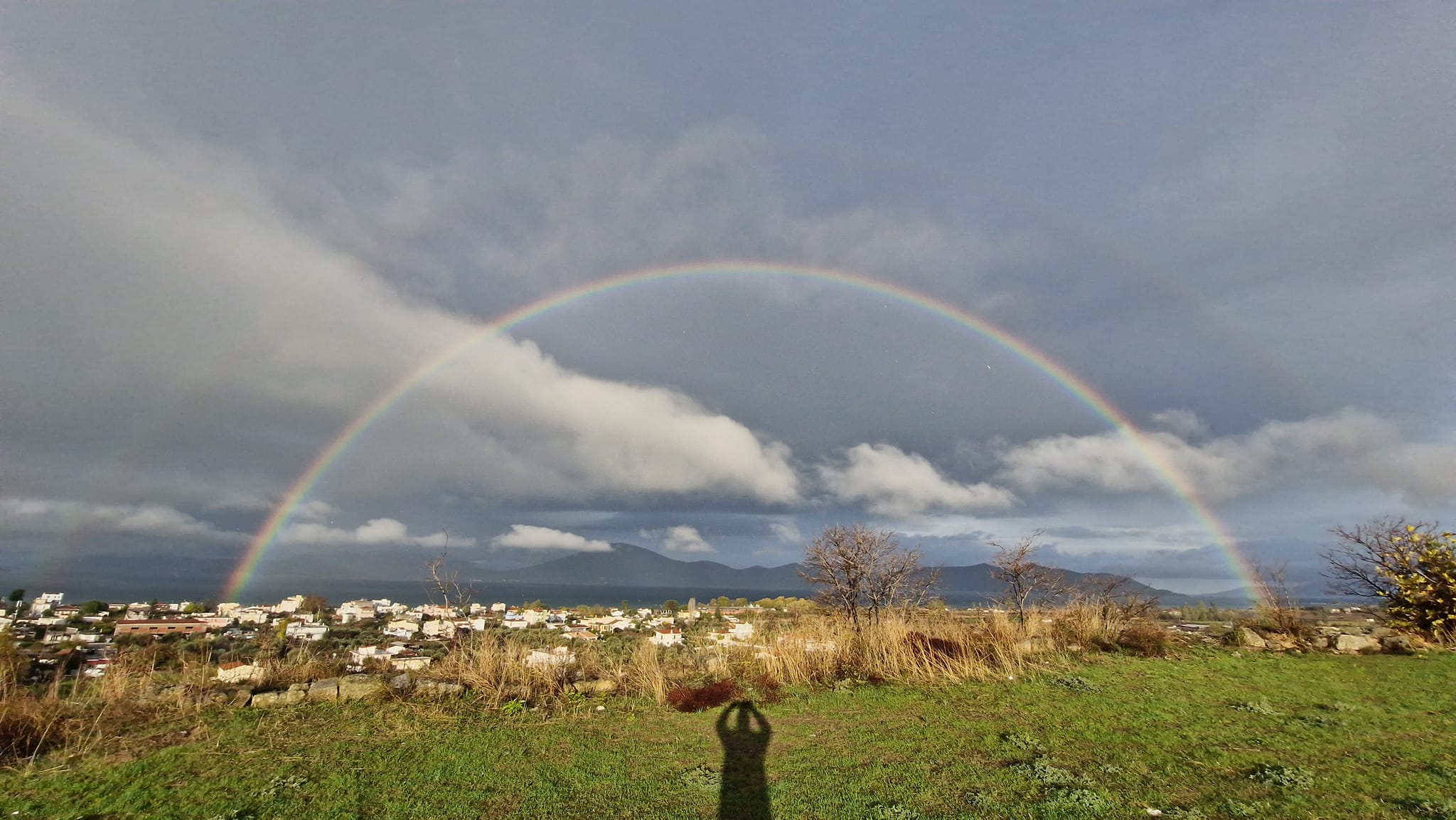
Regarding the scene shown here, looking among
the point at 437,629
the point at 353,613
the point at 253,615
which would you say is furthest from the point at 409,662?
the point at 253,615

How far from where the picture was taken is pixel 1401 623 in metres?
14.6

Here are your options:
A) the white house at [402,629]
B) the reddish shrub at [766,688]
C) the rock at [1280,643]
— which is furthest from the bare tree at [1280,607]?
the white house at [402,629]

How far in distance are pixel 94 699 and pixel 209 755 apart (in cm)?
287

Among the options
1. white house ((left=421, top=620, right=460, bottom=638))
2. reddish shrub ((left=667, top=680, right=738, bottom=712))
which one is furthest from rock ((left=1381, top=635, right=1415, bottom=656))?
white house ((left=421, top=620, right=460, bottom=638))

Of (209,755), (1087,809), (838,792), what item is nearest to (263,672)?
(209,755)

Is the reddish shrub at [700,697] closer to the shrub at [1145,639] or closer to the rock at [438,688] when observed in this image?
the rock at [438,688]

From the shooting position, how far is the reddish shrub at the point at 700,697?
984cm

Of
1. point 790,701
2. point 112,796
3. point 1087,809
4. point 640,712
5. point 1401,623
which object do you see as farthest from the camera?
point 1401,623

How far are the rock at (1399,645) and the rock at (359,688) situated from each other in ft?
66.4

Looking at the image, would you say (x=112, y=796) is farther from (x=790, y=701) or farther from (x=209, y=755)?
(x=790, y=701)

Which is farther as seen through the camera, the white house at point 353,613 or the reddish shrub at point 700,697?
the white house at point 353,613

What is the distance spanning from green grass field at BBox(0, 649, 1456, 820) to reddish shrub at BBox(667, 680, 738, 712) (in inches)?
15.4

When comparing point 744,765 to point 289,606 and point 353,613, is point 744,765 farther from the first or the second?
point 289,606

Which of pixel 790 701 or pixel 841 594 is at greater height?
pixel 841 594
